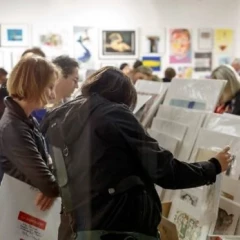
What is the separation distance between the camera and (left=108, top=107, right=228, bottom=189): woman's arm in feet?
4.41

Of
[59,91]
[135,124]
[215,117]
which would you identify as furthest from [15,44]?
[135,124]

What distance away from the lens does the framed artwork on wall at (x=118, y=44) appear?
19.7ft

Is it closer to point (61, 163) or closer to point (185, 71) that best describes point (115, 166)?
point (61, 163)

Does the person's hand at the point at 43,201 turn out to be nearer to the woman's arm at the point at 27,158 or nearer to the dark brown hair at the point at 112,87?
the woman's arm at the point at 27,158

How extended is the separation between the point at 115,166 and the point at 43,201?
1.40 ft

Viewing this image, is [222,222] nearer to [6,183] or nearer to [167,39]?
[6,183]

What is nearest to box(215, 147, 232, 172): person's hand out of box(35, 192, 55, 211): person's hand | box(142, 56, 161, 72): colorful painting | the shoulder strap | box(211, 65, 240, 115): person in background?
the shoulder strap

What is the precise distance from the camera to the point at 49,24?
5.93m

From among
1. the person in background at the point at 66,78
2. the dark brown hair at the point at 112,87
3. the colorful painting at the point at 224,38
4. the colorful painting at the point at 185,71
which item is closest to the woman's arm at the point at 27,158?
the dark brown hair at the point at 112,87

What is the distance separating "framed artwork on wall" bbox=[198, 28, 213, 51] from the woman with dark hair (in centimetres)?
484

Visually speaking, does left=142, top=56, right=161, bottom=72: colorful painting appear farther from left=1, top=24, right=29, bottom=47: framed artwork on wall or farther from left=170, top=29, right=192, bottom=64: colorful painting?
left=1, top=24, right=29, bottom=47: framed artwork on wall

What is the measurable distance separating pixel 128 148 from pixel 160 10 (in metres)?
4.94

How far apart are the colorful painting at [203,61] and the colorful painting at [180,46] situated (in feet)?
0.36

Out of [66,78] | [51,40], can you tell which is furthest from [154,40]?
[66,78]
